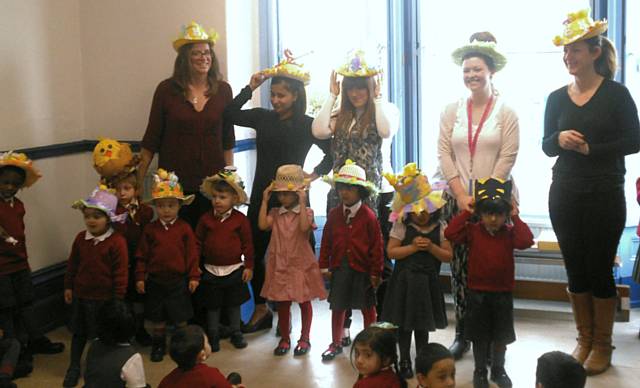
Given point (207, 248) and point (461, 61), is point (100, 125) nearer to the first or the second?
point (207, 248)

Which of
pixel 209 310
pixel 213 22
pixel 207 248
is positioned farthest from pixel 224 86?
pixel 209 310

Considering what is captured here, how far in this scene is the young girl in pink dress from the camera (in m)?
4.55

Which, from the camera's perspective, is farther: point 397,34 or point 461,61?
point 397,34

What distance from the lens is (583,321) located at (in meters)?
4.25

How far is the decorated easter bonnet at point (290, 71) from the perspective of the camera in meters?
4.72

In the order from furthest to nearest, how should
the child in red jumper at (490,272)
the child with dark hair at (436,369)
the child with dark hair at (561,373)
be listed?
the child in red jumper at (490,272) < the child with dark hair at (436,369) < the child with dark hair at (561,373)

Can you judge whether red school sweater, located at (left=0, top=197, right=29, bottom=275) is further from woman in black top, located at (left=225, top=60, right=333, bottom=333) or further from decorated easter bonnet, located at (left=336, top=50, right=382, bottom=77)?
decorated easter bonnet, located at (left=336, top=50, right=382, bottom=77)

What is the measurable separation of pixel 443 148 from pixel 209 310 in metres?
1.50

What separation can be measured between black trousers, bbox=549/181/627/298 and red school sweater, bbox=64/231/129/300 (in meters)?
2.11

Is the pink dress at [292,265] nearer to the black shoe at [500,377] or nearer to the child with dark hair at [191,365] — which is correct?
the black shoe at [500,377]

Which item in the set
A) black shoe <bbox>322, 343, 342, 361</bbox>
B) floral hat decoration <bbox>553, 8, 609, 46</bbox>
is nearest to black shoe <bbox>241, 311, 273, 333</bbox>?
black shoe <bbox>322, 343, 342, 361</bbox>

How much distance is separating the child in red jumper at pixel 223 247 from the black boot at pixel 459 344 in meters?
1.11

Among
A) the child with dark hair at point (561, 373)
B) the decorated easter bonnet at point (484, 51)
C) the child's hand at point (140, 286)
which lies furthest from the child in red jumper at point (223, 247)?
the child with dark hair at point (561, 373)

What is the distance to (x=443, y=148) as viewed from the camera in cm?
436
